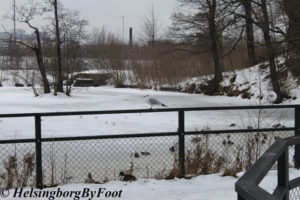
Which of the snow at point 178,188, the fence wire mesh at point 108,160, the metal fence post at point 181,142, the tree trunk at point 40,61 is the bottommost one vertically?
the fence wire mesh at point 108,160

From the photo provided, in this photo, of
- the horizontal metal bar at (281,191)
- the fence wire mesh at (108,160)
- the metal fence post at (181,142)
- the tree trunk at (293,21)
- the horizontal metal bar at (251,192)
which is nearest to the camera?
the horizontal metal bar at (251,192)

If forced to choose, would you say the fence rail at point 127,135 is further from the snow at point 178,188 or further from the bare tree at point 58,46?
the bare tree at point 58,46

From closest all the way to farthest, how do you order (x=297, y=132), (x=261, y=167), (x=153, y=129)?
(x=261, y=167) → (x=297, y=132) → (x=153, y=129)

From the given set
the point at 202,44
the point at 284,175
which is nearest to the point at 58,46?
the point at 202,44

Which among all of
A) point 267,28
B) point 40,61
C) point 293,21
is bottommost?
point 40,61

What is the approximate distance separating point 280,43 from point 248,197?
1796 centimetres

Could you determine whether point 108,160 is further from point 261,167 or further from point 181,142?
point 261,167

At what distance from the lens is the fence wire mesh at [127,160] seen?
210 inches

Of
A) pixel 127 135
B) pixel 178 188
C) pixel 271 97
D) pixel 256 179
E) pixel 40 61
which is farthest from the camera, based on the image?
pixel 40 61

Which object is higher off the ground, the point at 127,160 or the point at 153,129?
the point at 153,129

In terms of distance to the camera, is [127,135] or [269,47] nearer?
[127,135]

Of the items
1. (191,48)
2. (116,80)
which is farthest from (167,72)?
(116,80)

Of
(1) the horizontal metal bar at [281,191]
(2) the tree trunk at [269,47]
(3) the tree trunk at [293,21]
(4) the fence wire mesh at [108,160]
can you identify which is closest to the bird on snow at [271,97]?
(2) the tree trunk at [269,47]

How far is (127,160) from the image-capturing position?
6.95 metres
